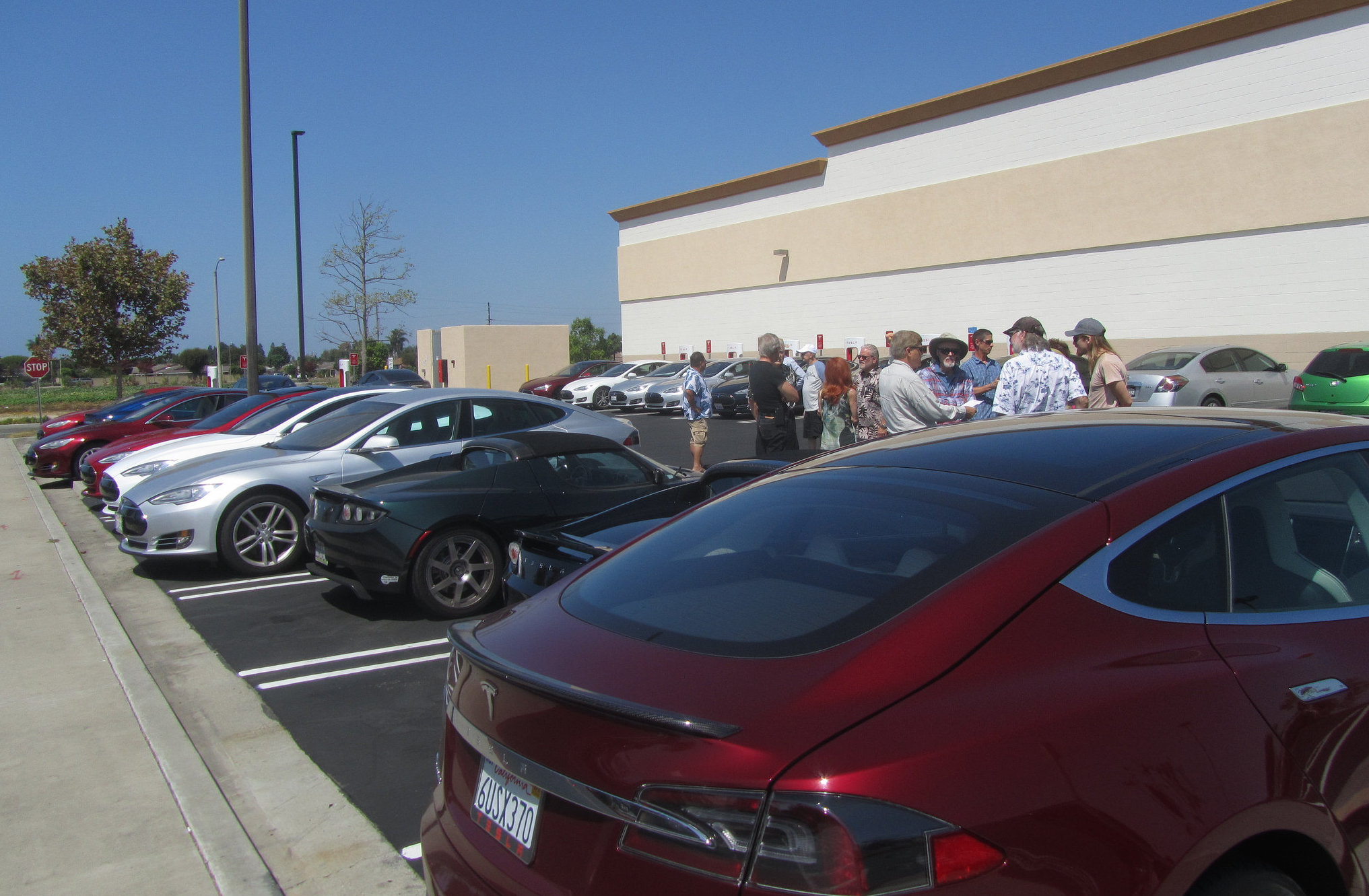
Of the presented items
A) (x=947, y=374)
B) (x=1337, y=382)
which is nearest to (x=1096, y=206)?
(x=1337, y=382)

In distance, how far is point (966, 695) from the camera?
1.82m

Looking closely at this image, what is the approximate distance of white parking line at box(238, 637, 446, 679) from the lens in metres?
5.96

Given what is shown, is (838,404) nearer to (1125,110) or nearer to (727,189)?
(1125,110)

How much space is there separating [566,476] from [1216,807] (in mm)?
5750

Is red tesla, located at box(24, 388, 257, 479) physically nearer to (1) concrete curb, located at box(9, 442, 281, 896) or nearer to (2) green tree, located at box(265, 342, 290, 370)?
(1) concrete curb, located at box(9, 442, 281, 896)

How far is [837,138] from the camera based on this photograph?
114ft

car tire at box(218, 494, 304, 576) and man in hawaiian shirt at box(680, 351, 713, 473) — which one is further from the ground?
man in hawaiian shirt at box(680, 351, 713, 473)

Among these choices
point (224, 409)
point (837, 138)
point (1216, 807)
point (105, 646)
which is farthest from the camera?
point (837, 138)

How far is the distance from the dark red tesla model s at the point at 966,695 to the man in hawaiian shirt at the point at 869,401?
5.16m

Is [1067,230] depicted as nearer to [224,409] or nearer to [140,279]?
[224,409]

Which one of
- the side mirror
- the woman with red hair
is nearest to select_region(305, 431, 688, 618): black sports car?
the side mirror

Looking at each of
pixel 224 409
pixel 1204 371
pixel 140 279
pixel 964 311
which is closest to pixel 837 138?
pixel 964 311

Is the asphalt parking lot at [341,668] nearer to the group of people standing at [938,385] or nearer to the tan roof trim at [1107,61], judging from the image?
the group of people standing at [938,385]

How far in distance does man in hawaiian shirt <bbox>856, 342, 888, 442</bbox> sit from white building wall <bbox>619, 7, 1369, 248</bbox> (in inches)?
836
